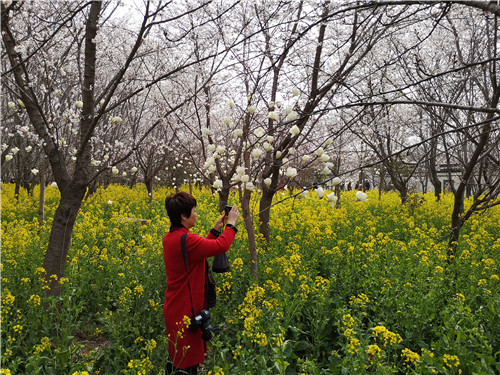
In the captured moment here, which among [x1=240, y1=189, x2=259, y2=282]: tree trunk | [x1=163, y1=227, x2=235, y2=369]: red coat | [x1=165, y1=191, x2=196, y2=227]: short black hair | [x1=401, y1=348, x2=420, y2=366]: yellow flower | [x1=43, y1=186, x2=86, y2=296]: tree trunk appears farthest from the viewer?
[x1=240, y1=189, x2=259, y2=282]: tree trunk

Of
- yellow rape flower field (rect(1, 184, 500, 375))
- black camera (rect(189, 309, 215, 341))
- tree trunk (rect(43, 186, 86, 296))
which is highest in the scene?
tree trunk (rect(43, 186, 86, 296))

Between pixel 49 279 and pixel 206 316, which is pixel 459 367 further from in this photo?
pixel 49 279

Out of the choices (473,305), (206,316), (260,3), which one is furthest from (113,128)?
(473,305)

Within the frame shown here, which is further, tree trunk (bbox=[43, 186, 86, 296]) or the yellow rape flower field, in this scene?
tree trunk (bbox=[43, 186, 86, 296])

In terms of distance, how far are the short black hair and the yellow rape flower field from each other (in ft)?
2.12

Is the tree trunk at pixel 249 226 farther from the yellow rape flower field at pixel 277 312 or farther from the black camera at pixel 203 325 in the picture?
the black camera at pixel 203 325

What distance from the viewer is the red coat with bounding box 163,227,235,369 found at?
2.72 m

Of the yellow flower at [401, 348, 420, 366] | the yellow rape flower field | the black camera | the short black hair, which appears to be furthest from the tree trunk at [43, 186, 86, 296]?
the yellow flower at [401, 348, 420, 366]

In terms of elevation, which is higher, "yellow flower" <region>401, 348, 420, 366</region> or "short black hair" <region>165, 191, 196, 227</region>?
"short black hair" <region>165, 191, 196, 227</region>

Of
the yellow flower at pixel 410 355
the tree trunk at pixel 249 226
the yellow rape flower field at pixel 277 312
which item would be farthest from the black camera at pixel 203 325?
the tree trunk at pixel 249 226

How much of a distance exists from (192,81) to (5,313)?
23.7 feet

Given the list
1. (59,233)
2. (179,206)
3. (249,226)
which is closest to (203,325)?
(179,206)

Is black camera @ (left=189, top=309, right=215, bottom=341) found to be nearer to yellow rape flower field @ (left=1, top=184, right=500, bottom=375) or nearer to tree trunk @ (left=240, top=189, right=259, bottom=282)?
yellow rape flower field @ (left=1, top=184, right=500, bottom=375)

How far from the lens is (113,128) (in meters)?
11.0
